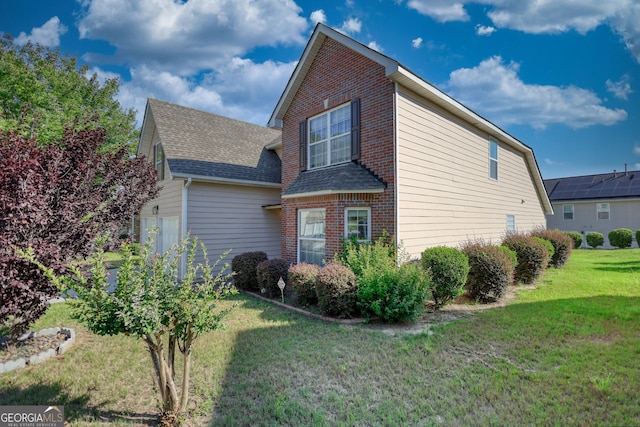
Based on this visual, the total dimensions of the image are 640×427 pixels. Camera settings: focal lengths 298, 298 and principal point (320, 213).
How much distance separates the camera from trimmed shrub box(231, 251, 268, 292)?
9.12m

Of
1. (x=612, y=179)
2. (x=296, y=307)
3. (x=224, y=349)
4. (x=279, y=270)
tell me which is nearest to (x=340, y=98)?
(x=279, y=270)

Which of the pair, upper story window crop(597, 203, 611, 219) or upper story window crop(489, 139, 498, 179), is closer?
upper story window crop(489, 139, 498, 179)

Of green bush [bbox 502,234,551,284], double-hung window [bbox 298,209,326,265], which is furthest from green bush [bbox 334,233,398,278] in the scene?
green bush [bbox 502,234,551,284]

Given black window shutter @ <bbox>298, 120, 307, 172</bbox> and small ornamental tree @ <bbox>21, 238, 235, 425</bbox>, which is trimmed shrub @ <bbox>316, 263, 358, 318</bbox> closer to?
small ornamental tree @ <bbox>21, 238, 235, 425</bbox>

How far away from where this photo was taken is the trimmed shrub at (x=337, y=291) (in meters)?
6.21

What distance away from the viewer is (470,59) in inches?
457

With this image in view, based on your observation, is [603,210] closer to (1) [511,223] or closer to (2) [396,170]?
(1) [511,223]

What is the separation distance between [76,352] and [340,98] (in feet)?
27.5

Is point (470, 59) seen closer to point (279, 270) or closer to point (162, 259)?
point (279, 270)

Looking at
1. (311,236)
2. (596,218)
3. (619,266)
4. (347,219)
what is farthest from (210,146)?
(596,218)

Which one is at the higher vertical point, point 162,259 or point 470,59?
point 470,59

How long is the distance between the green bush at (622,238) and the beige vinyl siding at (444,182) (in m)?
12.7

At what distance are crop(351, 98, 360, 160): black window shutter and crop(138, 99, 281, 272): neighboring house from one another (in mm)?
4994

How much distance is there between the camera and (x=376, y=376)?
381 cm
